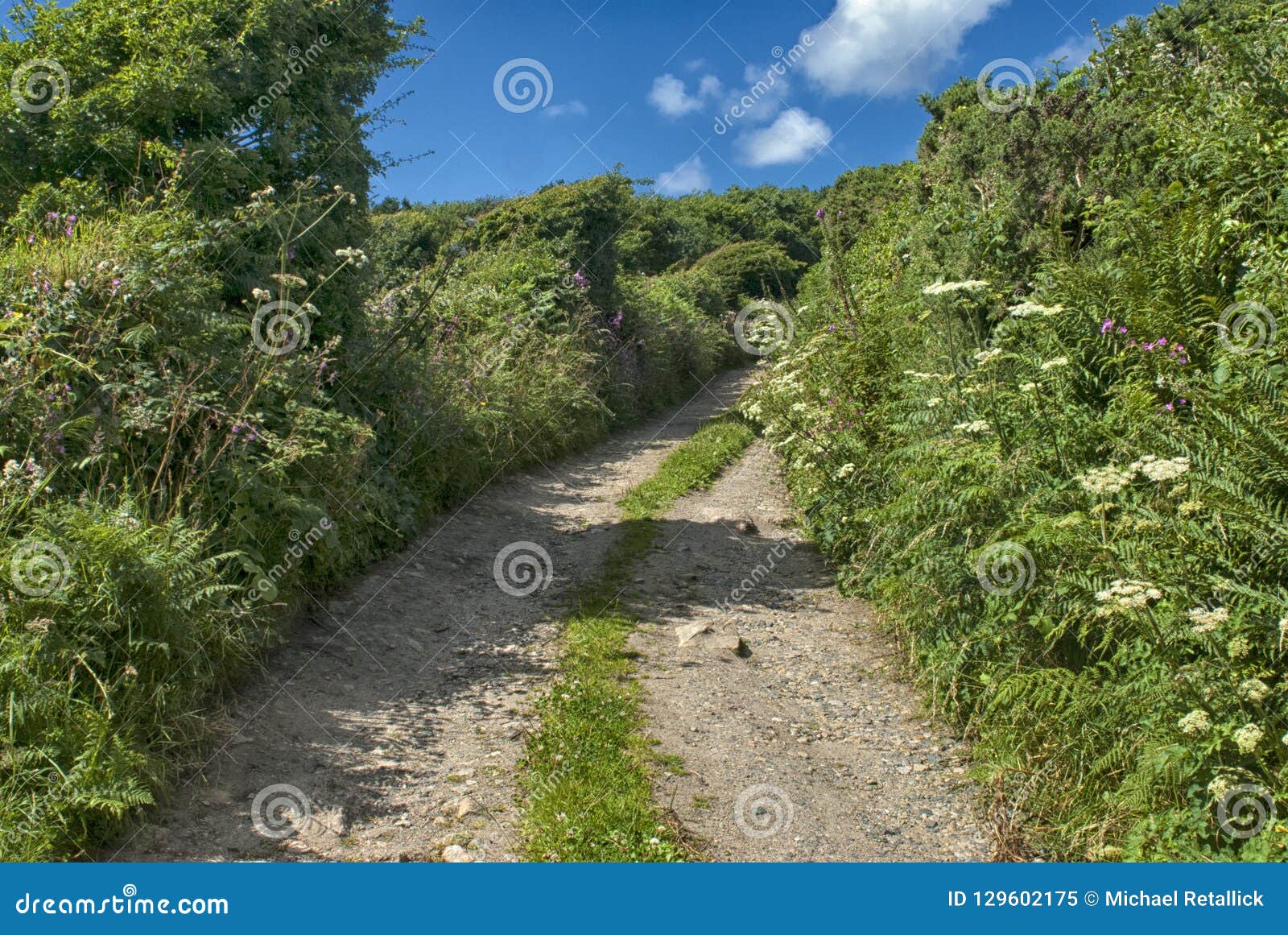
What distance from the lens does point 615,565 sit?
820 cm

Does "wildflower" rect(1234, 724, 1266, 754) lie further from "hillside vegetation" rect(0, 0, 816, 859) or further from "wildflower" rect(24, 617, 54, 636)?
"wildflower" rect(24, 617, 54, 636)

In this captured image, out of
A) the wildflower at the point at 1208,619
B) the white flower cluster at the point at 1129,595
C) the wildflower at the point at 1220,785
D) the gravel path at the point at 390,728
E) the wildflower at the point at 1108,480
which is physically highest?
the wildflower at the point at 1108,480

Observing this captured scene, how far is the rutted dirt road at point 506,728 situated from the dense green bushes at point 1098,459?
49 centimetres

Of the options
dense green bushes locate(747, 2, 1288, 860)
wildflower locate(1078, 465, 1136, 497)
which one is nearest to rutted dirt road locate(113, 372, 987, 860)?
dense green bushes locate(747, 2, 1288, 860)

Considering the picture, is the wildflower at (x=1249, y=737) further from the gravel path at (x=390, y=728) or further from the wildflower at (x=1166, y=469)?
the gravel path at (x=390, y=728)

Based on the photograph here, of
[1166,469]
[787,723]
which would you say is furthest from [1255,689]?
[787,723]

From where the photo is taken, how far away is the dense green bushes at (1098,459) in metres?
3.57

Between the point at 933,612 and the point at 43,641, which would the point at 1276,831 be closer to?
the point at 933,612

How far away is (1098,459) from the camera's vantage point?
16.4 feet

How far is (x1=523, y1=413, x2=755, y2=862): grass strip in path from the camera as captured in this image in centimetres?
394

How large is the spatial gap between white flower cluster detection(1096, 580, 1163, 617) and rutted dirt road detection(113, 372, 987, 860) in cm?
137

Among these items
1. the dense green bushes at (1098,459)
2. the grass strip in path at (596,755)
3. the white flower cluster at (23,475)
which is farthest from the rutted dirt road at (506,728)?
the white flower cluster at (23,475)

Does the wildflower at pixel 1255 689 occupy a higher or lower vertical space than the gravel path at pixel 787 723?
higher

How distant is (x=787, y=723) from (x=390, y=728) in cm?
229
